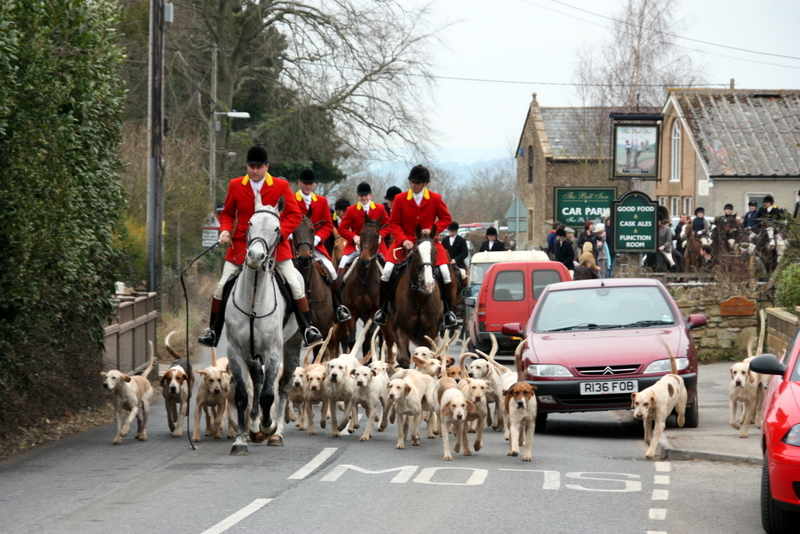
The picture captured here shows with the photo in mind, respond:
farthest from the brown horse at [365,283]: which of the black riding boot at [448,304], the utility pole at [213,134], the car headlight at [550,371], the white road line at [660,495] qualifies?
the utility pole at [213,134]

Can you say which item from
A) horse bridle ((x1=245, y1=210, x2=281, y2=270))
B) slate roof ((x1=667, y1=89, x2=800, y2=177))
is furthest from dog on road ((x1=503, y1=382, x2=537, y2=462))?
slate roof ((x1=667, y1=89, x2=800, y2=177))

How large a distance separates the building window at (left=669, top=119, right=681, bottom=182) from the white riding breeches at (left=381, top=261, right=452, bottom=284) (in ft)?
115

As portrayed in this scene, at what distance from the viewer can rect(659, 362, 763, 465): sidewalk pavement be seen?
37.1 ft

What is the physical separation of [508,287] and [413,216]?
6620 mm

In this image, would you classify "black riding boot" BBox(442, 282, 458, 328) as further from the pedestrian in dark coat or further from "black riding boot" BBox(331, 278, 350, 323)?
the pedestrian in dark coat

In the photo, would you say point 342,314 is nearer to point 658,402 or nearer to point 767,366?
point 658,402

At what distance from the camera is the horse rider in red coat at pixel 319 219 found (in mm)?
16203

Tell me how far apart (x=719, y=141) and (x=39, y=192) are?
36.9 m

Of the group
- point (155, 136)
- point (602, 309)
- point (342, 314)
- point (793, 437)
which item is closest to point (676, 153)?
point (155, 136)

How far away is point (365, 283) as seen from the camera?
17.6m

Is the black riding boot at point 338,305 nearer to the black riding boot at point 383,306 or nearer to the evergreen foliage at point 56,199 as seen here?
the black riding boot at point 383,306

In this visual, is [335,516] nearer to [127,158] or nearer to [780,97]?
[127,158]

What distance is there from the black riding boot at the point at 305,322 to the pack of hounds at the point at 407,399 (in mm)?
300

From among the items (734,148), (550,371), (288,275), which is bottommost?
(550,371)
